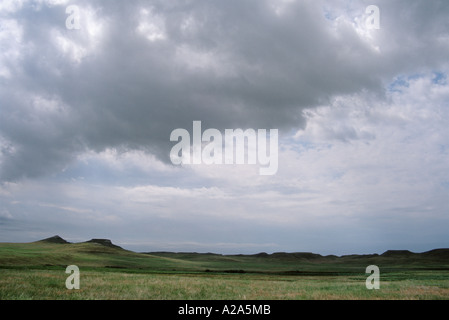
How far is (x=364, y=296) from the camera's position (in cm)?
2303

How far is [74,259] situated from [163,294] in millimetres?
87235

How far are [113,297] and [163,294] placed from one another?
3.68m

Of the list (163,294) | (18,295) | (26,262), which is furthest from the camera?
(26,262)
